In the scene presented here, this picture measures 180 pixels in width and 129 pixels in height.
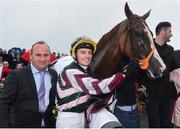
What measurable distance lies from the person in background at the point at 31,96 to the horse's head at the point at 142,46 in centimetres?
98

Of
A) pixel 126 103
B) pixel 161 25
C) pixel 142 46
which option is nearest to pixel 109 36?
pixel 142 46

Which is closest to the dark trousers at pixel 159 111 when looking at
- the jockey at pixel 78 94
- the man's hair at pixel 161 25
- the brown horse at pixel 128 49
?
the man's hair at pixel 161 25

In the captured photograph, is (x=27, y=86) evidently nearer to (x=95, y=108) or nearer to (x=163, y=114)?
(x=95, y=108)

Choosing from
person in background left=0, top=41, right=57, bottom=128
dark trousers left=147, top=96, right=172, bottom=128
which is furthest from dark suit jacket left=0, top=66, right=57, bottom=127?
dark trousers left=147, top=96, right=172, bottom=128

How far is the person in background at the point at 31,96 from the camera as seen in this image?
4.62 meters

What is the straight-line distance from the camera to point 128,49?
4992 millimetres

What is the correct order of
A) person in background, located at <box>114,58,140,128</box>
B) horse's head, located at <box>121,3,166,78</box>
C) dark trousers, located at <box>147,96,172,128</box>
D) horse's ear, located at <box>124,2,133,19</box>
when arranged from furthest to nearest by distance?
1. dark trousers, located at <box>147,96,172,128</box>
2. person in background, located at <box>114,58,140,128</box>
3. horse's ear, located at <box>124,2,133,19</box>
4. horse's head, located at <box>121,3,166,78</box>

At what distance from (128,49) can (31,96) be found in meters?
1.23

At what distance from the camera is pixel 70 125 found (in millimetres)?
4168

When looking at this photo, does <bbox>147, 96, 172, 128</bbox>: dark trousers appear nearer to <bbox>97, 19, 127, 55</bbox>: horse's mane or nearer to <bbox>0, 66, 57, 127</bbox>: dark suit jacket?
<bbox>97, 19, 127, 55</bbox>: horse's mane

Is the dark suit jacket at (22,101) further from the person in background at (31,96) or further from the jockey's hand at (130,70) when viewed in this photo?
the jockey's hand at (130,70)

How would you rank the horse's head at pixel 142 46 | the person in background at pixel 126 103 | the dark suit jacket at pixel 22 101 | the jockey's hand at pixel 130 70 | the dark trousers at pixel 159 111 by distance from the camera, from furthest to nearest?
the dark trousers at pixel 159 111 → the person in background at pixel 126 103 → the horse's head at pixel 142 46 → the dark suit jacket at pixel 22 101 → the jockey's hand at pixel 130 70

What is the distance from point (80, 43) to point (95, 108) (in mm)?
695

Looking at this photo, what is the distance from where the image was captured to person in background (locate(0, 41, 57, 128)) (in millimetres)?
→ 4621
